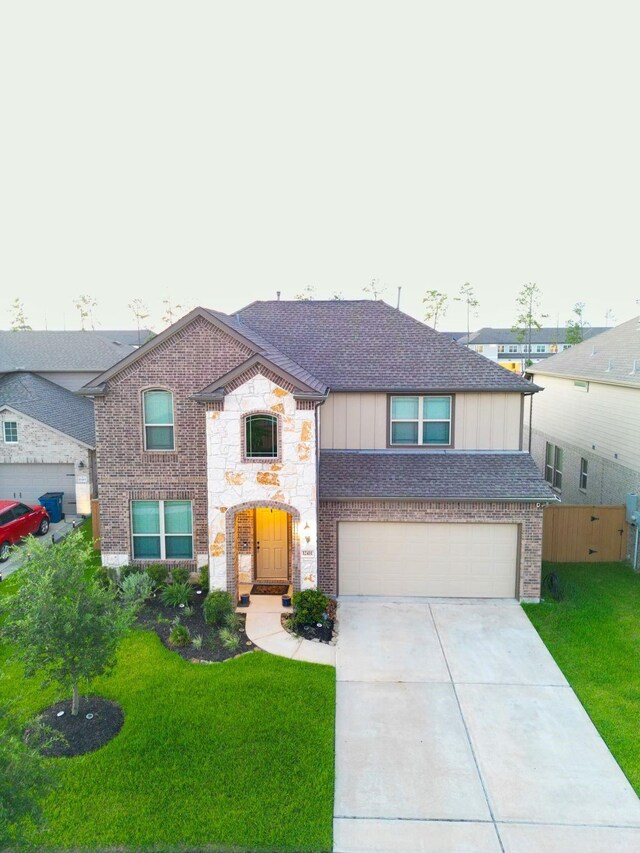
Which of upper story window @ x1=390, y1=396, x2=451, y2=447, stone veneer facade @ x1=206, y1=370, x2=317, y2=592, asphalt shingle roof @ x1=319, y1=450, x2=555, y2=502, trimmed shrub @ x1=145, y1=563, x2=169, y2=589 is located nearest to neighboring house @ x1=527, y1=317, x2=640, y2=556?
asphalt shingle roof @ x1=319, y1=450, x2=555, y2=502

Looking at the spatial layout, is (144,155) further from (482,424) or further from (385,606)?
(385,606)

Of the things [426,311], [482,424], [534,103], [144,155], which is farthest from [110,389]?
[426,311]

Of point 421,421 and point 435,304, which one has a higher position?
point 435,304

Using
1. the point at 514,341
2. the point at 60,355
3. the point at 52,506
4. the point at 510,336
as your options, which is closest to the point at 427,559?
the point at 52,506

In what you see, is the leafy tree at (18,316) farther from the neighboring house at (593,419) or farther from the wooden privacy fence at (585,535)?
the wooden privacy fence at (585,535)

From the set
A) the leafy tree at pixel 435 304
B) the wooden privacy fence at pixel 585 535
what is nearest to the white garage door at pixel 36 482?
the wooden privacy fence at pixel 585 535

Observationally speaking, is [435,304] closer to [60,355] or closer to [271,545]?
[60,355]
